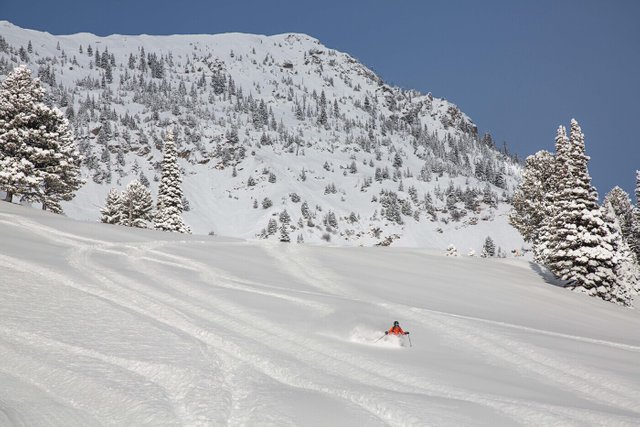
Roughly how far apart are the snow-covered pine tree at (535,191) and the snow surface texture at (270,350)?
19.8 m

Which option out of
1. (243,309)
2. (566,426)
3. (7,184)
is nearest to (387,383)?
(566,426)

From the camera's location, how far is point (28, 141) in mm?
32500

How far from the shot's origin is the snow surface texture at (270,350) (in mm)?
6262

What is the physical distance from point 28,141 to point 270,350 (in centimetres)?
3138

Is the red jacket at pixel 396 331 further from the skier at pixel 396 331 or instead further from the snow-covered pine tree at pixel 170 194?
the snow-covered pine tree at pixel 170 194

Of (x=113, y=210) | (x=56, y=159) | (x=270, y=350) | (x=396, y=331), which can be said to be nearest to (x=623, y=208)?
(x=396, y=331)

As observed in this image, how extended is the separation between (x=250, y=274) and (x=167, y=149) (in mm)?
31682

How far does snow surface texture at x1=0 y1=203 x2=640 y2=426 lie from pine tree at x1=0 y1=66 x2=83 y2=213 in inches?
604

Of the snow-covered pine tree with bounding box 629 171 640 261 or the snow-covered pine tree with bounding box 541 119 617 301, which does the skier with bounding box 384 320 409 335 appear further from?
the snow-covered pine tree with bounding box 629 171 640 261

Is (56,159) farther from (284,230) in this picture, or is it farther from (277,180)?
(277,180)

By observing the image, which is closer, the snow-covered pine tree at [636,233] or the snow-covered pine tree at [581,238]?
the snow-covered pine tree at [581,238]

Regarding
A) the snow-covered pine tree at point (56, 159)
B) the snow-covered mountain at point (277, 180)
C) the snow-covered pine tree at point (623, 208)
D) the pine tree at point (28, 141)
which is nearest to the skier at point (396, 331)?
the pine tree at point (28, 141)

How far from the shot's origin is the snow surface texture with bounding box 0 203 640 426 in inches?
247

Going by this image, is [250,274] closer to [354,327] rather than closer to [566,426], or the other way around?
[354,327]
